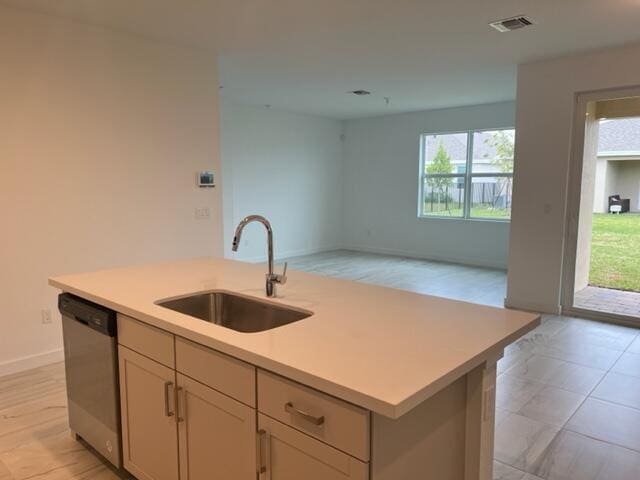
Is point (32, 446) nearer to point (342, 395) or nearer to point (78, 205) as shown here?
point (78, 205)

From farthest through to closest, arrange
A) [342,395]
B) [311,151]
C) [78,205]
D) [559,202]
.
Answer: [311,151] → [559,202] → [78,205] → [342,395]

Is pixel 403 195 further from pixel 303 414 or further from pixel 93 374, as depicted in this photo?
pixel 303 414

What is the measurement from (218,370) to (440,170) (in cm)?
722

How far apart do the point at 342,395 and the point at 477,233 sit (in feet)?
23.1

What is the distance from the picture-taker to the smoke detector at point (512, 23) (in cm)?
346

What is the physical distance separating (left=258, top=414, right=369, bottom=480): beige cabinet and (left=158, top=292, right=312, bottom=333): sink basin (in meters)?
0.57

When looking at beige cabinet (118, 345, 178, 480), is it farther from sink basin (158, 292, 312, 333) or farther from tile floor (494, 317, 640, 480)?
tile floor (494, 317, 640, 480)

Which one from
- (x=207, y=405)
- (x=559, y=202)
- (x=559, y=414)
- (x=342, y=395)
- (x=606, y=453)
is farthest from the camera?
(x=559, y=202)

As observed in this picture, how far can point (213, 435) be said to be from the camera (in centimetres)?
162

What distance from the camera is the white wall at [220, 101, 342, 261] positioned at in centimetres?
734

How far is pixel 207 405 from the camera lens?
5.35 feet

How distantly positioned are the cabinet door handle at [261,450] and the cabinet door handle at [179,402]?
1.40 ft

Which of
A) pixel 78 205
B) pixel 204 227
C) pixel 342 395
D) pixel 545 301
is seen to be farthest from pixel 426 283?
pixel 342 395

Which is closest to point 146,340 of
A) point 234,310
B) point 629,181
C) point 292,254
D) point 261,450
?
point 234,310
